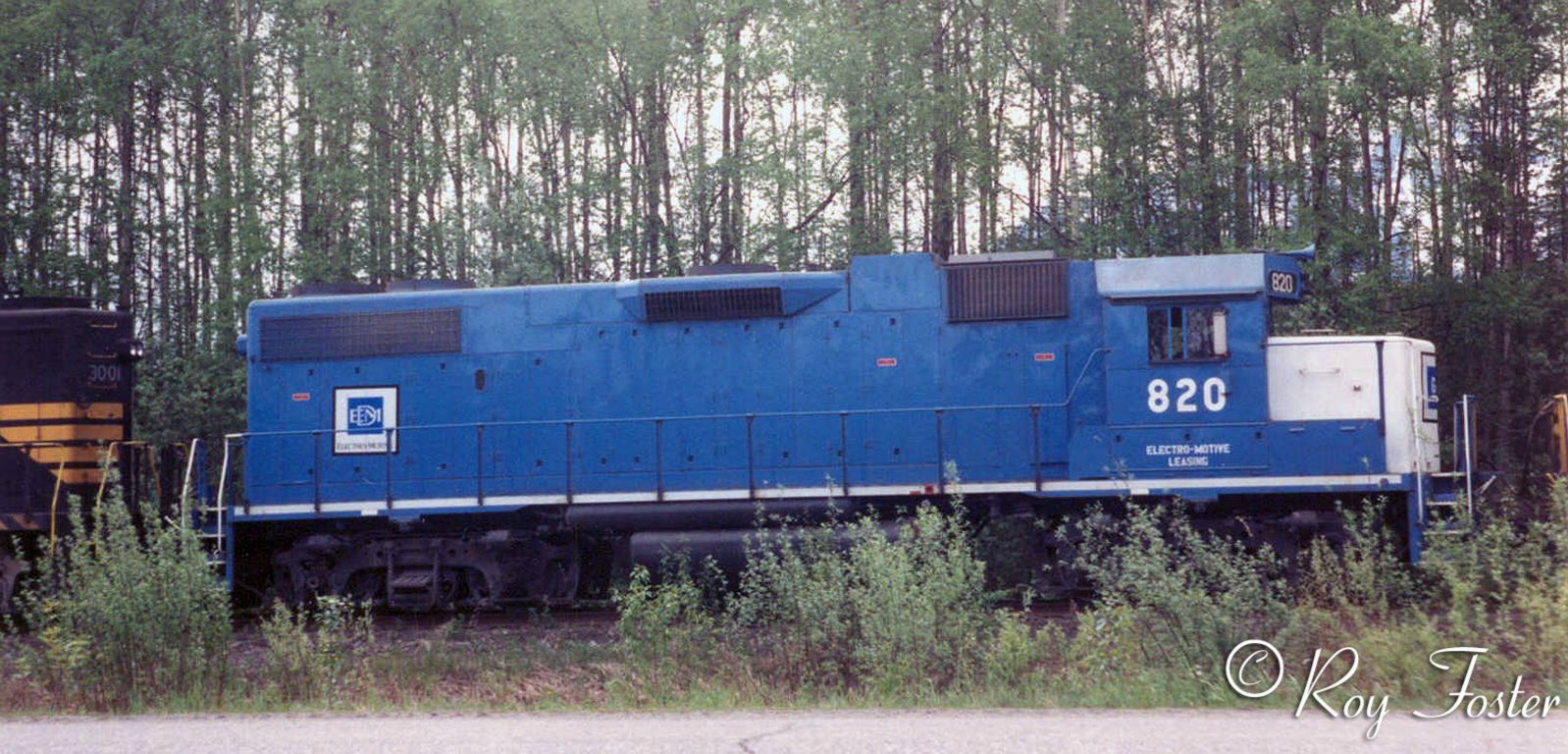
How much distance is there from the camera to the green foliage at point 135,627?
8719 millimetres

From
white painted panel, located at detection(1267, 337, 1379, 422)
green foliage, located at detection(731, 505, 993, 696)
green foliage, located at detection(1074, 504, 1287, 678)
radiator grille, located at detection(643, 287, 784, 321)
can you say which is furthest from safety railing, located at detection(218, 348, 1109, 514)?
green foliage, located at detection(1074, 504, 1287, 678)

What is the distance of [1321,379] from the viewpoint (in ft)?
40.0

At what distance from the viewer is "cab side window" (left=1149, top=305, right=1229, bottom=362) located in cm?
1210

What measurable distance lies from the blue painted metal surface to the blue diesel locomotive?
0.02 m

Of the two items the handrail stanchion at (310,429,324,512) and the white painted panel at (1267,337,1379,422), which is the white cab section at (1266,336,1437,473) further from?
the handrail stanchion at (310,429,324,512)

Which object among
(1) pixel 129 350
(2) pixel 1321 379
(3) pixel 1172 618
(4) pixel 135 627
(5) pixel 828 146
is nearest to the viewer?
(3) pixel 1172 618

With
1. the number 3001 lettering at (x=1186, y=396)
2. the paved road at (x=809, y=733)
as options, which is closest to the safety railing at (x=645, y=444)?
the number 3001 lettering at (x=1186, y=396)

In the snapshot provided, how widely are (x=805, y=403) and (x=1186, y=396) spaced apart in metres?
3.60

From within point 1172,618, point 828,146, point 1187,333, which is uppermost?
point 828,146

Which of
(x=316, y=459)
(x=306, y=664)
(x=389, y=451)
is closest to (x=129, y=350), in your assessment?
(x=316, y=459)

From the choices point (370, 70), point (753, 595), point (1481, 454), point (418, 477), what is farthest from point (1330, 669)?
point (370, 70)

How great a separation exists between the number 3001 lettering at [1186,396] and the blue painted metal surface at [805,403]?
0.06 feet

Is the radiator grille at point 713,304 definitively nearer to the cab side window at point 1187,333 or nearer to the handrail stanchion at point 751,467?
the handrail stanchion at point 751,467

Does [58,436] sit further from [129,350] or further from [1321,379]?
[1321,379]
